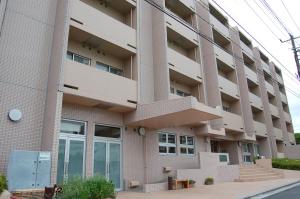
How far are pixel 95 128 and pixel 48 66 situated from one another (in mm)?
3866

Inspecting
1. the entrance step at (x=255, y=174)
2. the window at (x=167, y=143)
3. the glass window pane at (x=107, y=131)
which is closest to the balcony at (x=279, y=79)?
the entrance step at (x=255, y=174)

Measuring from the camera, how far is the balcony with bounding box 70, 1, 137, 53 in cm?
1352

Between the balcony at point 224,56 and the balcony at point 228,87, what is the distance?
2.04 metres

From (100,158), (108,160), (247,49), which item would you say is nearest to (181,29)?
(108,160)

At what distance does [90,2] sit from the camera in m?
16.2

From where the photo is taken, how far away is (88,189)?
7.95 metres

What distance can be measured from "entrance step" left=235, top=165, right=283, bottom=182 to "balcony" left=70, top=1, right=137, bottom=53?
12.9 metres

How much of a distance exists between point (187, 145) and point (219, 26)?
45.6ft

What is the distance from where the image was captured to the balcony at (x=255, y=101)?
99.3 feet

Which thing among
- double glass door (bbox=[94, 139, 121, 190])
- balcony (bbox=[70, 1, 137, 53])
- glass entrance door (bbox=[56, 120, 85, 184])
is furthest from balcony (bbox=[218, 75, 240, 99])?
glass entrance door (bbox=[56, 120, 85, 184])

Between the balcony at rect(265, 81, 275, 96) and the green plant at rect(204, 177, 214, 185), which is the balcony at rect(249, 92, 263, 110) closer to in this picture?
the balcony at rect(265, 81, 275, 96)

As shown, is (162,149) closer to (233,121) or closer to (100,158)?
(100,158)

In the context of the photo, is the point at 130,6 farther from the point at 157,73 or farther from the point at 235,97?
the point at 235,97

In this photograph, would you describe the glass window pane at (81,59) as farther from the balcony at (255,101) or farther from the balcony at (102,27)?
the balcony at (255,101)
